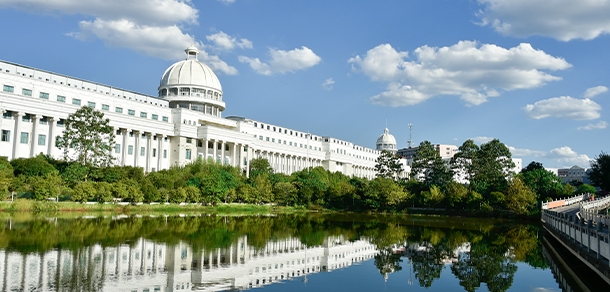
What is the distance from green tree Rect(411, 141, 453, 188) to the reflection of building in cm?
5040

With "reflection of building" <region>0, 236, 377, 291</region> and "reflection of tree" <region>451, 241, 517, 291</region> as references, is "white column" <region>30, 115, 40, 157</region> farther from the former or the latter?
"reflection of tree" <region>451, 241, 517, 291</region>

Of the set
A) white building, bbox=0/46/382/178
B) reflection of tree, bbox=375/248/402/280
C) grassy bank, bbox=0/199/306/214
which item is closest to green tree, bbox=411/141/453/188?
grassy bank, bbox=0/199/306/214

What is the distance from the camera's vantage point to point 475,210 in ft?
209

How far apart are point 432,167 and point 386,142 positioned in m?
109

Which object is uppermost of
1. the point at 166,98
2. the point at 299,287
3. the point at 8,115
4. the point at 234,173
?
the point at 166,98

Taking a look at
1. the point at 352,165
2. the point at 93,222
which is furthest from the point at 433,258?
the point at 352,165

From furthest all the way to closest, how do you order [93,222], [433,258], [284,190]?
[284,190]
[93,222]
[433,258]

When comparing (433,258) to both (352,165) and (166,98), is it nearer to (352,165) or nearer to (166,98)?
(166,98)

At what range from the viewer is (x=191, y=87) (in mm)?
92062

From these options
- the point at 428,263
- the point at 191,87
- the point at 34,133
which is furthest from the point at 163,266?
the point at 191,87

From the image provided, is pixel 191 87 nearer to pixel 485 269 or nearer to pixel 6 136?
pixel 6 136

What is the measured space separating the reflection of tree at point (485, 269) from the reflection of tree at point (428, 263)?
0.90 metres

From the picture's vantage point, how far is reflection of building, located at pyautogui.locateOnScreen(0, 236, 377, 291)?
15969 millimetres

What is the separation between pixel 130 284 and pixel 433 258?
16.6 metres
